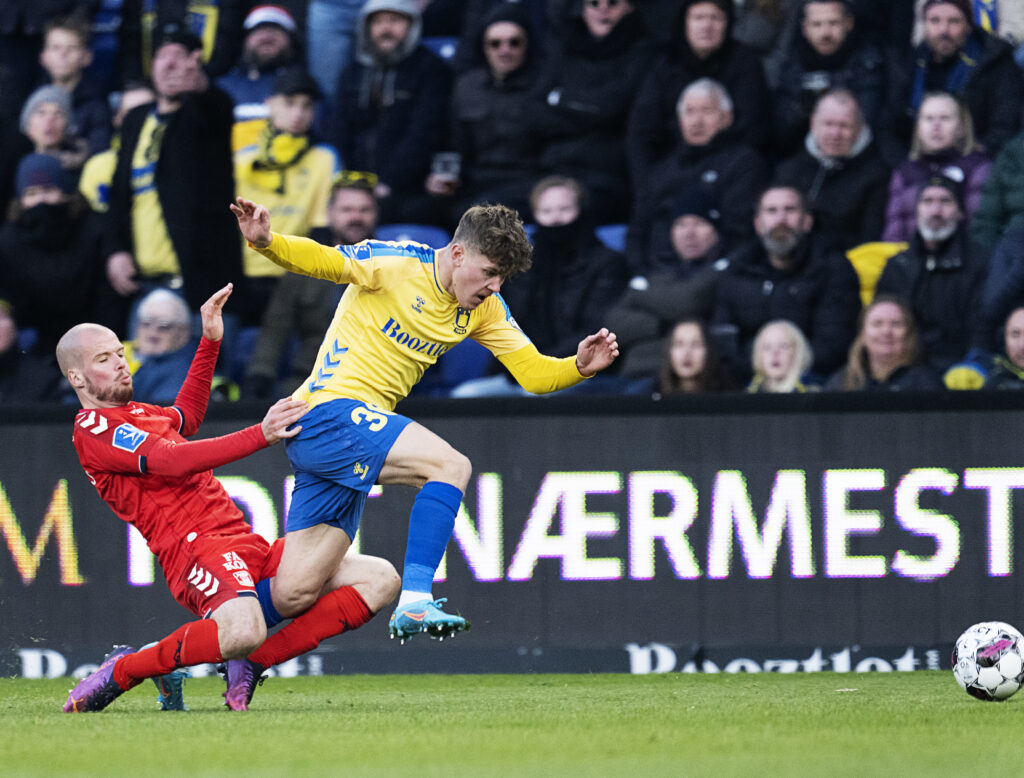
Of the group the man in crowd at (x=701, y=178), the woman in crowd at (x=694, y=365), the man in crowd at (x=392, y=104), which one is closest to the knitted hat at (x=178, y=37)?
the man in crowd at (x=392, y=104)

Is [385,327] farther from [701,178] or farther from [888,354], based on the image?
[701,178]

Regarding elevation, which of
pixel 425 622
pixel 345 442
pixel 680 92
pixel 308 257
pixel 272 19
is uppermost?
pixel 272 19

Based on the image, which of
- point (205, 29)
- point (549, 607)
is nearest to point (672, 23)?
point (205, 29)

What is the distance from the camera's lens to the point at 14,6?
11555mm

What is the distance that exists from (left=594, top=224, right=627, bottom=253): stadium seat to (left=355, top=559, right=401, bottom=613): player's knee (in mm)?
3983

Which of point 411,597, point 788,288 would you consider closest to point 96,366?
point 411,597

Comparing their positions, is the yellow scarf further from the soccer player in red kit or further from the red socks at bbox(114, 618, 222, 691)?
the red socks at bbox(114, 618, 222, 691)

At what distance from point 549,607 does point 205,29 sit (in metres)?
5.07

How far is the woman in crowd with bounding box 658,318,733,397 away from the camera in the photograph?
8.93 m

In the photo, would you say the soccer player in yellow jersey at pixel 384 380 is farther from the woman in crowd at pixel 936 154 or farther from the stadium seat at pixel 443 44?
the stadium seat at pixel 443 44

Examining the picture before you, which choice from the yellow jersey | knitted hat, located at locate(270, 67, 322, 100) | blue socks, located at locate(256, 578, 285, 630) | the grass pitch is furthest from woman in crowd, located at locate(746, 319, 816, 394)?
blue socks, located at locate(256, 578, 285, 630)

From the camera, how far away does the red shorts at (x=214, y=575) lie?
20.1 ft

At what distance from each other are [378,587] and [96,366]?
1.39 meters

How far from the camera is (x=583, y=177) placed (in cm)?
1035
